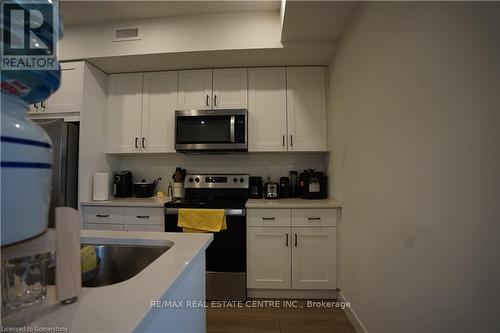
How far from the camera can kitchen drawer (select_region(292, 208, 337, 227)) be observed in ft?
6.69

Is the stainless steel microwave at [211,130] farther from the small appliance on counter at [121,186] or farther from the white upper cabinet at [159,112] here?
the small appliance on counter at [121,186]

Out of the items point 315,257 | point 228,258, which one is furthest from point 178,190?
point 315,257

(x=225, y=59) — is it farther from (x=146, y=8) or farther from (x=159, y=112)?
(x=159, y=112)

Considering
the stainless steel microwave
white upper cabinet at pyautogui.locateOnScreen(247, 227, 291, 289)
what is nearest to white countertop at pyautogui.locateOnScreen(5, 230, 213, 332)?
white upper cabinet at pyautogui.locateOnScreen(247, 227, 291, 289)

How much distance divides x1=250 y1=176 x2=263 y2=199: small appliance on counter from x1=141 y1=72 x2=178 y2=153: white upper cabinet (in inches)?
37.0

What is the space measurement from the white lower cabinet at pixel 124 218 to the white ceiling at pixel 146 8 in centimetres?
181

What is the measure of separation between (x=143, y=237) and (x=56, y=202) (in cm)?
161

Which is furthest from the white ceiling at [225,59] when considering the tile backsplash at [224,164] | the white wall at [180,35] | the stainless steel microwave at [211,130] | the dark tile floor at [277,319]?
the dark tile floor at [277,319]

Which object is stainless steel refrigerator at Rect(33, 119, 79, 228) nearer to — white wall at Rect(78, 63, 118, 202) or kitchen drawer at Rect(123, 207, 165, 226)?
white wall at Rect(78, 63, 118, 202)

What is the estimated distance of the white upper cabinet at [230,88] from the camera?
2441 millimetres

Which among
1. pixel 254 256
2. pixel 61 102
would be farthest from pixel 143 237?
pixel 61 102

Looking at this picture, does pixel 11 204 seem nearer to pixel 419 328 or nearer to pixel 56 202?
pixel 419 328

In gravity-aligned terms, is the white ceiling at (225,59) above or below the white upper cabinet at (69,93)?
above

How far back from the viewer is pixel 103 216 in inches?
86.6
